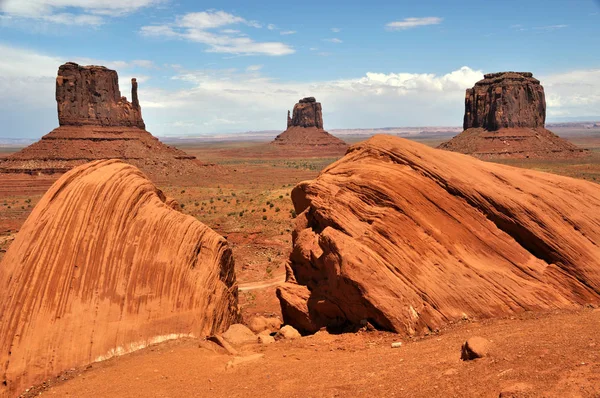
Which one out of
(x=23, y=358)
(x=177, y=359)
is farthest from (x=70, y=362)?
(x=177, y=359)

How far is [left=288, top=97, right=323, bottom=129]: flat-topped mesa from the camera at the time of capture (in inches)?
7505

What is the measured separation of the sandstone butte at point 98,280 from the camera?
10.9 m

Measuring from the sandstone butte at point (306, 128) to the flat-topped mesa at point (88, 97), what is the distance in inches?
3705

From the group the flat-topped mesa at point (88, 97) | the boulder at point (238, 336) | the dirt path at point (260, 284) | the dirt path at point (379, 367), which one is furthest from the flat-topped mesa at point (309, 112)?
the dirt path at point (379, 367)

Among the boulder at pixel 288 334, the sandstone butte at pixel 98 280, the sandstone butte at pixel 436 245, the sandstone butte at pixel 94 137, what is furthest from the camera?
the sandstone butte at pixel 94 137

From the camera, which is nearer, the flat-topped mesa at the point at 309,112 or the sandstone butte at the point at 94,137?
the sandstone butte at the point at 94,137

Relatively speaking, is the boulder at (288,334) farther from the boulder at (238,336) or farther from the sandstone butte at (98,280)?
the sandstone butte at (98,280)

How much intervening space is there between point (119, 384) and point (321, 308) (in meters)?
6.00

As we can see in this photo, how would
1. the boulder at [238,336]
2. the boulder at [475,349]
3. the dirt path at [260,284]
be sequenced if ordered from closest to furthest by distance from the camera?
the boulder at [475,349]
the boulder at [238,336]
the dirt path at [260,284]

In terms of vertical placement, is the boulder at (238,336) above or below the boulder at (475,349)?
below

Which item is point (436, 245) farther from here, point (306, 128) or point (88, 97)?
point (306, 128)

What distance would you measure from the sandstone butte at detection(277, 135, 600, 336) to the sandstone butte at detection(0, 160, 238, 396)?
11.4ft

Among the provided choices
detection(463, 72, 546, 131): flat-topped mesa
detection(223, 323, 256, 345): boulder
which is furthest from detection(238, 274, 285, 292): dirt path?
detection(463, 72, 546, 131): flat-topped mesa

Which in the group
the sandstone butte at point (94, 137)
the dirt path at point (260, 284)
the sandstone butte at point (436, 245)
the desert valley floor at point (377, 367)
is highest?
the sandstone butte at point (94, 137)
